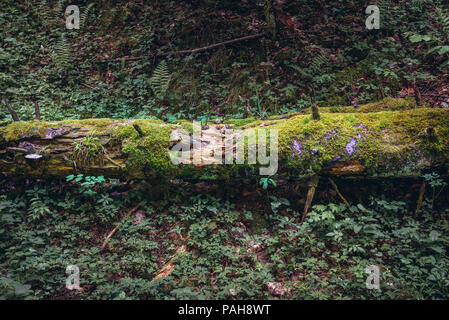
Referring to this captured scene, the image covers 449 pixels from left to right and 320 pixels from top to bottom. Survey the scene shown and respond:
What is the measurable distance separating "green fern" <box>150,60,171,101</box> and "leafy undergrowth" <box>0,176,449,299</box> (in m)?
2.82

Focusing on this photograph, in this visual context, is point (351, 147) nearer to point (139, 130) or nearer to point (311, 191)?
point (311, 191)

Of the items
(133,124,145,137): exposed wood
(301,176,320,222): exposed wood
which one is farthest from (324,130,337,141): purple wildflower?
(133,124,145,137): exposed wood

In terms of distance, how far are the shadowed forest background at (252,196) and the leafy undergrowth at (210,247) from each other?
0.02 meters

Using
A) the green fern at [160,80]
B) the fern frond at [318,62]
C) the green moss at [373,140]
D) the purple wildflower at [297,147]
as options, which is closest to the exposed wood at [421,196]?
the green moss at [373,140]

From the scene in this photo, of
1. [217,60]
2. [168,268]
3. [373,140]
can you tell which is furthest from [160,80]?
[373,140]

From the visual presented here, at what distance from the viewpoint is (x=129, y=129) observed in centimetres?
388

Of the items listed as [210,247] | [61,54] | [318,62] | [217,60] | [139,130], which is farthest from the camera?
[61,54]

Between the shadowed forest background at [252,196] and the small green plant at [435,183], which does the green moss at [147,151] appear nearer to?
the shadowed forest background at [252,196]

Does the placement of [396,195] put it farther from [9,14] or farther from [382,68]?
[9,14]

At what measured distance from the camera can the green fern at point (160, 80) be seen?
6.14 metres

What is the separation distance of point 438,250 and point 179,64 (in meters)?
6.00

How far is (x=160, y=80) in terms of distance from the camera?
6.34 meters

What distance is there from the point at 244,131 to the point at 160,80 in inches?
130

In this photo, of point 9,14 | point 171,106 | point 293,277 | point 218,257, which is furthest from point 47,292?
point 9,14
